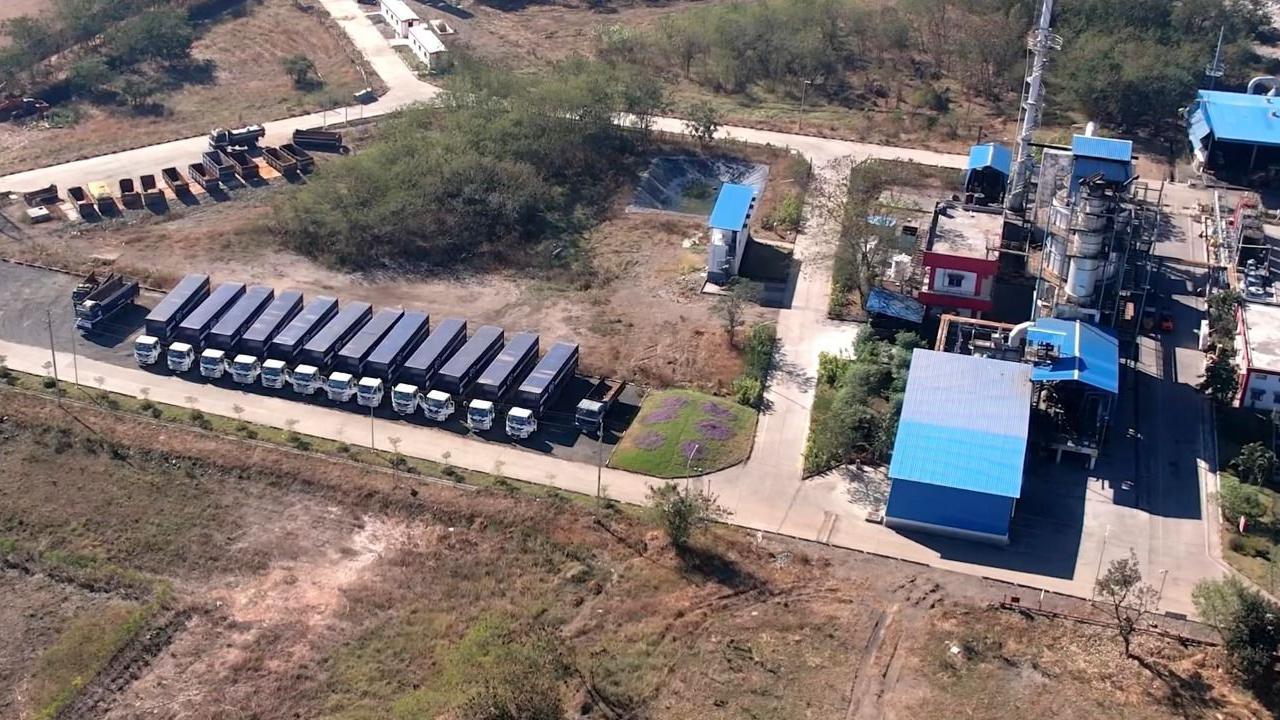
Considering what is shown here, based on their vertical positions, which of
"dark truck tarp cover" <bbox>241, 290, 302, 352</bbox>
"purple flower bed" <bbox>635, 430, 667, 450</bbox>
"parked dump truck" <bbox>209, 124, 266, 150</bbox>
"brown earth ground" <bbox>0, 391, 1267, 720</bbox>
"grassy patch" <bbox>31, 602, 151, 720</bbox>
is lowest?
"grassy patch" <bbox>31, 602, 151, 720</bbox>

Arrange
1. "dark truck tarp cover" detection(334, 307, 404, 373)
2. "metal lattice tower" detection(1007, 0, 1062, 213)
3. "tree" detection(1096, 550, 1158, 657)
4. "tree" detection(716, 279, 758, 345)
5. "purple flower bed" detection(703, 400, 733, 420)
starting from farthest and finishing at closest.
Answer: "metal lattice tower" detection(1007, 0, 1062, 213) → "tree" detection(716, 279, 758, 345) → "dark truck tarp cover" detection(334, 307, 404, 373) → "purple flower bed" detection(703, 400, 733, 420) → "tree" detection(1096, 550, 1158, 657)

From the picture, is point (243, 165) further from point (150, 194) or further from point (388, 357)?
point (388, 357)

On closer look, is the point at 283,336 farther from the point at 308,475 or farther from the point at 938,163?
the point at 938,163

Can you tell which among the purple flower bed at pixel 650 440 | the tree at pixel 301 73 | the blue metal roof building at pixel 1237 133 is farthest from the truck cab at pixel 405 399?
the blue metal roof building at pixel 1237 133

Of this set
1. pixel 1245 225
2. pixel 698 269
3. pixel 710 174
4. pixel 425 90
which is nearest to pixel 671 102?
pixel 710 174

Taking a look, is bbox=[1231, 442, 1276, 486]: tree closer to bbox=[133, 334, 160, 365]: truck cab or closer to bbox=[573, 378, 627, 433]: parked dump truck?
bbox=[573, 378, 627, 433]: parked dump truck

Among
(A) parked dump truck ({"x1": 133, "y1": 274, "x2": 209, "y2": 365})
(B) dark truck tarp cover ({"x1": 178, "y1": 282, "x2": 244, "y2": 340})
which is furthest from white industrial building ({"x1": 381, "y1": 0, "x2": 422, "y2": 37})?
(B) dark truck tarp cover ({"x1": 178, "y1": 282, "x2": 244, "y2": 340})
